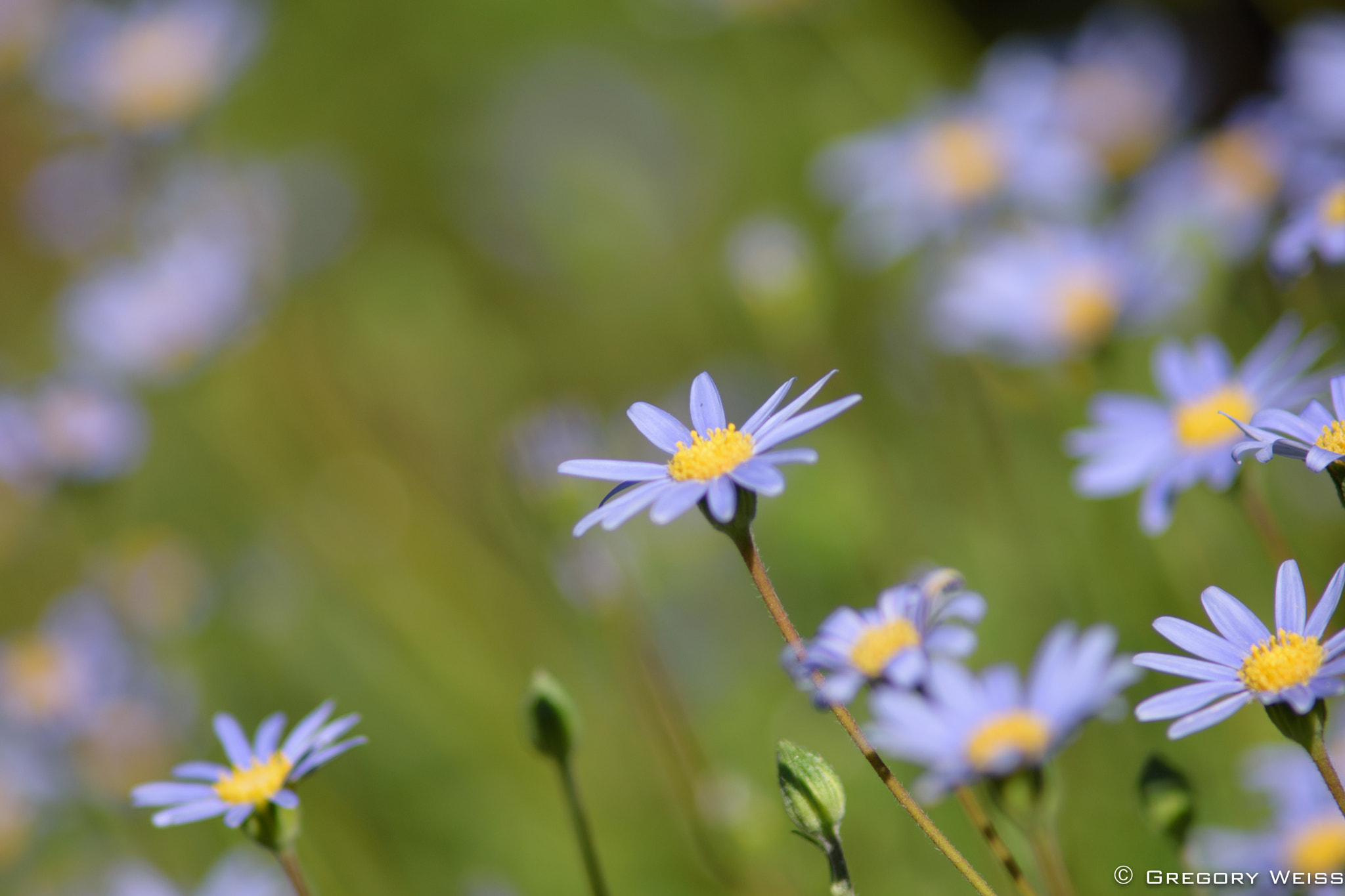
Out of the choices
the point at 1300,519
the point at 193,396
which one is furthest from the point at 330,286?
the point at 1300,519

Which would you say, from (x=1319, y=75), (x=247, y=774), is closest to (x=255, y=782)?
(x=247, y=774)

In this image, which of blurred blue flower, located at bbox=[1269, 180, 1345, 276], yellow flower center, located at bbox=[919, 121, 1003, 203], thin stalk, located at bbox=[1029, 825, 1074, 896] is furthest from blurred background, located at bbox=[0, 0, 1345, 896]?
thin stalk, located at bbox=[1029, 825, 1074, 896]

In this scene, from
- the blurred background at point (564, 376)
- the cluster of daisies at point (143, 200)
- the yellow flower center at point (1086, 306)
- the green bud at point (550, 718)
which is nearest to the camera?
the green bud at point (550, 718)

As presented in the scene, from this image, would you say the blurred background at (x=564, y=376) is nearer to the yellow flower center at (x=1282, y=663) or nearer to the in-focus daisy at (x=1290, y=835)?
the in-focus daisy at (x=1290, y=835)

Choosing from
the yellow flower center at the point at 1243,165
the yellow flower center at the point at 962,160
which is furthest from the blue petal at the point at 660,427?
the yellow flower center at the point at 1243,165

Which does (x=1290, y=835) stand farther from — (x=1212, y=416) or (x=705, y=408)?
(x=705, y=408)

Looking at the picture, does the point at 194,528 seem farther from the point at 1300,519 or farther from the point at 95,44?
the point at 1300,519
